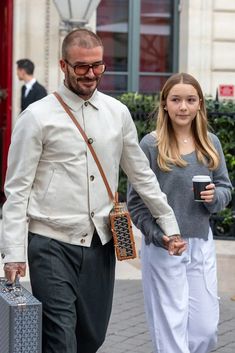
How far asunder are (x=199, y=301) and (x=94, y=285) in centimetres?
77

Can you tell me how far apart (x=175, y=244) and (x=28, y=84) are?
24.6 ft

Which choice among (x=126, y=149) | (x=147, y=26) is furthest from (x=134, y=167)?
(x=147, y=26)

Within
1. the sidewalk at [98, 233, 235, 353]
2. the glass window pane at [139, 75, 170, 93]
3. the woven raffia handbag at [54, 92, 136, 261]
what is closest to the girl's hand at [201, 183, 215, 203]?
the woven raffia handbag at [54, 92, 136, 261]

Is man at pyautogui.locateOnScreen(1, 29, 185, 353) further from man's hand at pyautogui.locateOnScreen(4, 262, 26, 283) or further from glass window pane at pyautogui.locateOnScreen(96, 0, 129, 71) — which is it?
glass window pane at pyautogui.locateOnScreen(96, 0, 129, 71)

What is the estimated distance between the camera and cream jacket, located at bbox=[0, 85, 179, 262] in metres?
4.27

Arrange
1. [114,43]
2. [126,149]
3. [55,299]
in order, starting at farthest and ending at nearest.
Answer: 1. [114,43]
2. [126,149]
3. [55,299]

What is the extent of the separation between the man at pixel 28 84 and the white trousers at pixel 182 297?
269 inches

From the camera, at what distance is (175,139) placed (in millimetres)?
5176

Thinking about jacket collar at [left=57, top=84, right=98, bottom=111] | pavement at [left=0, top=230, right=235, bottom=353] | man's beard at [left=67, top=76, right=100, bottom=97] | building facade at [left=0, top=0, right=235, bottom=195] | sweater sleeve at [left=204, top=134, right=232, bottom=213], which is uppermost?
building facade at [left=0, top=0, right=235, bottom=195]

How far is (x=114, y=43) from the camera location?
13.4m

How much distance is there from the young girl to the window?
8.27 metres

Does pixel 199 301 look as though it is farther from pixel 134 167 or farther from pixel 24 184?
pixel 24 184

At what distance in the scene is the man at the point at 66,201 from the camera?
14.0 ft

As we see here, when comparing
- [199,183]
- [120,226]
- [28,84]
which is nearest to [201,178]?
[199,183]
